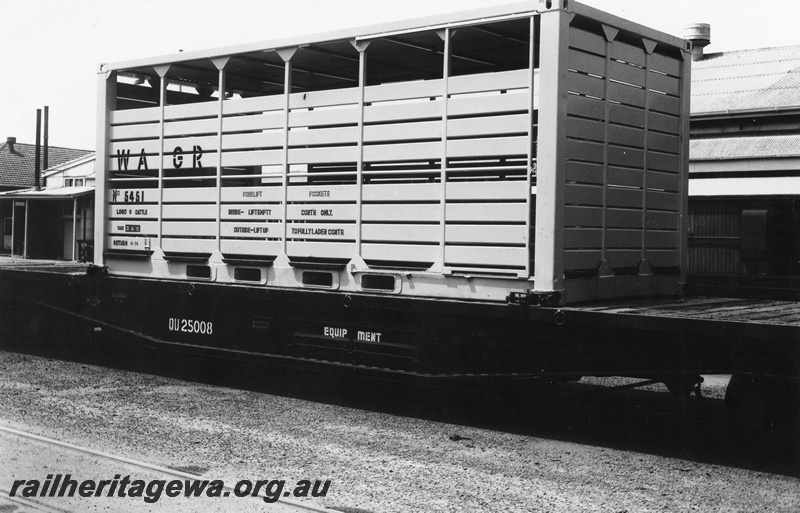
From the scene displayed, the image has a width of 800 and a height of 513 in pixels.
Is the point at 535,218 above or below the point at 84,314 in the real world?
above

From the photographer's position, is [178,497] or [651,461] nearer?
[178,497]

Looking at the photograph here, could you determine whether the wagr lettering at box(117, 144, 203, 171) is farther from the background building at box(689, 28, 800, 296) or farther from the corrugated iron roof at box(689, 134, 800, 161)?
the corrugated iron roof at box(689, 134, 800, 161)

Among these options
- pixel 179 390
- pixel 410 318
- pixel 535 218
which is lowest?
pixel 179 390

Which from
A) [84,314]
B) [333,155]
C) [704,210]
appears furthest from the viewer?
[704,210]

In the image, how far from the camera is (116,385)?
31.6ft

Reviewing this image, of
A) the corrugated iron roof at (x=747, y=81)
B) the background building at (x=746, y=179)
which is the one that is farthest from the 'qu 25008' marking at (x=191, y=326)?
the corrugated iron roof at (x=747, y=81)

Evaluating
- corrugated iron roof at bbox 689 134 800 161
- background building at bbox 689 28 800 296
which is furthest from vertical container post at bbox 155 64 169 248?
corrugated iron roof at bbox 689 134 800 161

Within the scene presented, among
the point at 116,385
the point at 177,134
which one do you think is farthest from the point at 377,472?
the point at 177,134

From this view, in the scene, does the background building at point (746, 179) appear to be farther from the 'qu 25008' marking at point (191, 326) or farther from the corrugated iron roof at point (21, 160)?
the corrugated iron roof at point (21, 160)

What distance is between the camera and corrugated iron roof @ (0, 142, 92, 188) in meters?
45.6

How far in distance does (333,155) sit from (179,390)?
10.3ft

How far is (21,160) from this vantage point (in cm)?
4744

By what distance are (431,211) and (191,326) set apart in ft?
12.0

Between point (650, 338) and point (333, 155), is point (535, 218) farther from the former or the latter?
point (333, 155)
